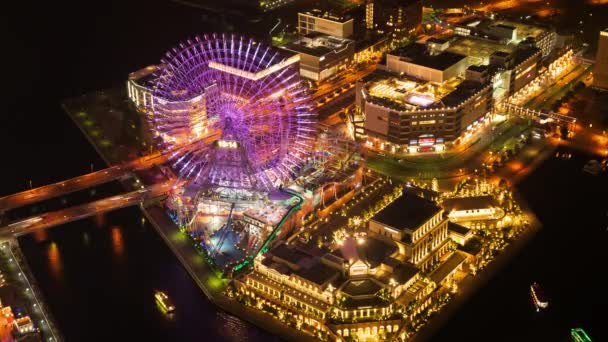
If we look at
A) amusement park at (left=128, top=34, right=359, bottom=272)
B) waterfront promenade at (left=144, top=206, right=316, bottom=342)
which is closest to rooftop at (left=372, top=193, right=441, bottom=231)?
amusement park at (left=128, top=34, right=359, bottom=272)

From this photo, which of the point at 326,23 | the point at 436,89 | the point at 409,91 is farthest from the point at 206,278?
the point at 326,23

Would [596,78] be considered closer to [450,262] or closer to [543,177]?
[543,177]

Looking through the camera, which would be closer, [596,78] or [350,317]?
[350,317]

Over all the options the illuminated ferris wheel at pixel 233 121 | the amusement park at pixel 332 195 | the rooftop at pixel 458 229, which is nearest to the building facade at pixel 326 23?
the amusement park at pixel 332 195

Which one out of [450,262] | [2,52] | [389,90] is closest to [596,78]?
[389,90]

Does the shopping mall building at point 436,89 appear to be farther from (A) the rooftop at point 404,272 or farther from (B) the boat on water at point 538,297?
(B) the boat on water at point 538,297

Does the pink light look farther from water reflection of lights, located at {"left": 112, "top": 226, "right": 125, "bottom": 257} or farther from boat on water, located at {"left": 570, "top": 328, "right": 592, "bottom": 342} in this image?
water reflection of lights, located at {"left": 112, "top": 226, "right": 125, "bottom": 257}
